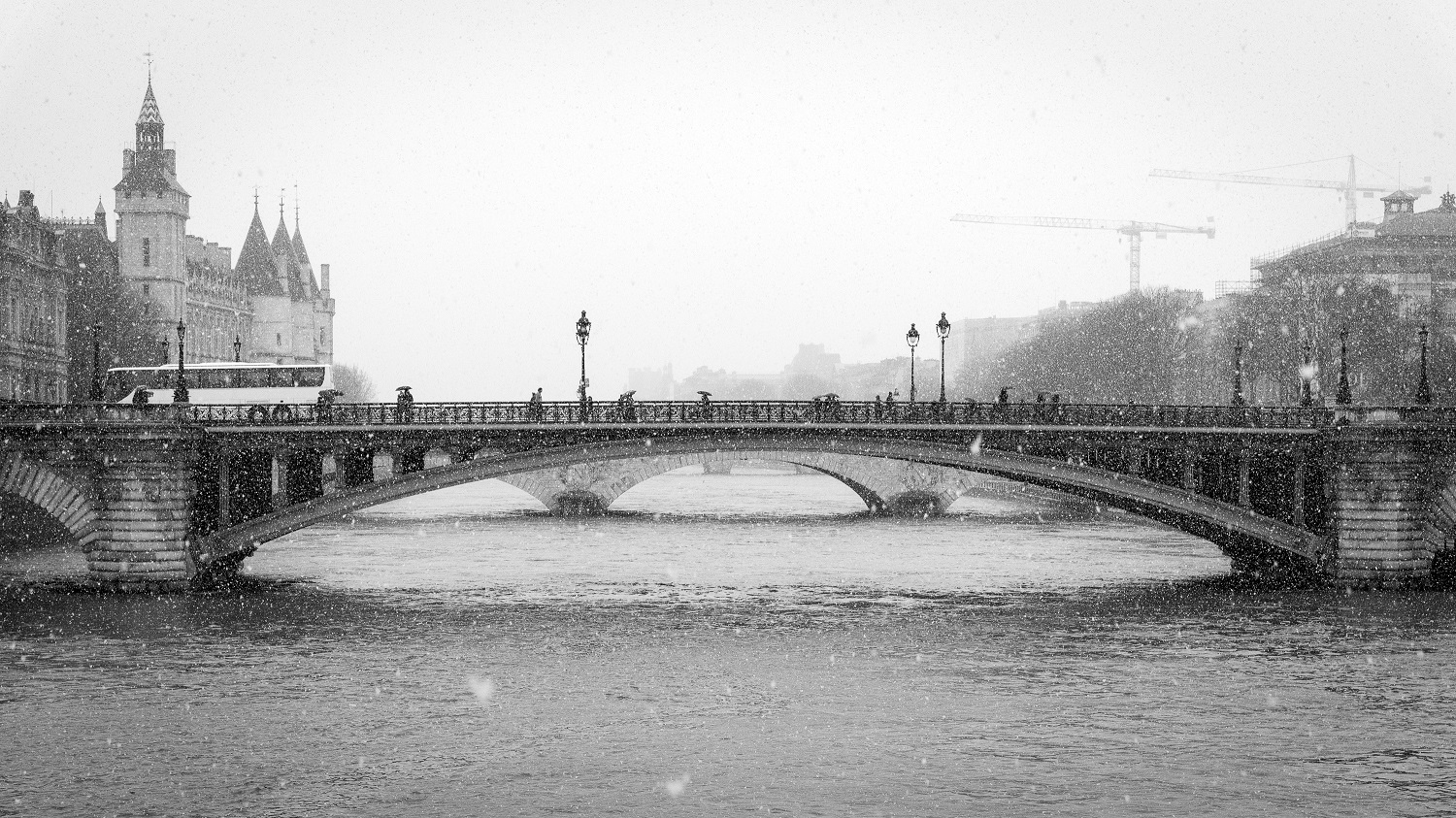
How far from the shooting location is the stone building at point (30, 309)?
78.6 meters

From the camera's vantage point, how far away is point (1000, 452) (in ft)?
149

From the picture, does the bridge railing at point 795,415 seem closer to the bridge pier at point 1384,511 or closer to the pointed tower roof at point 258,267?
the bridge pier at point 1384,511

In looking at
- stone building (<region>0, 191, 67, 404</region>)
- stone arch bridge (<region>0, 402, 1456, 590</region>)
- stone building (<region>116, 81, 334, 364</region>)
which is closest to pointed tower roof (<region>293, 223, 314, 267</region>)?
stone building (<region>116, 81, 334, 364</region>)

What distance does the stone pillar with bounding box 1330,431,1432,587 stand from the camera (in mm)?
44875

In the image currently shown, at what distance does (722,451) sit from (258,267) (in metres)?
93.1

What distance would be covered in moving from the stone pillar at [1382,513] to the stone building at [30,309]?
175ft

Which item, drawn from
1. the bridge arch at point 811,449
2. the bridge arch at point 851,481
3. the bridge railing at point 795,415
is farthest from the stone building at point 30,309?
the bridge railing at point 795,415

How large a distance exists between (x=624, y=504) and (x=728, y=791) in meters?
62.3

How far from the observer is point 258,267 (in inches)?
5231

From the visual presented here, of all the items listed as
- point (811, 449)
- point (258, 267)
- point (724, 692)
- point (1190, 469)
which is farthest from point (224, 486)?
point (258, 267)

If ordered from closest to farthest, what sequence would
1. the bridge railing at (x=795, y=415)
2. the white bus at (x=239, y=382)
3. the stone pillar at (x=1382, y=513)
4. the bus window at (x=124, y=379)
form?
the stone pillar at (x=1382, y=513) → the bridge railing at (x=795, y=415) → the white bus at (x=239, y=382) → the bus window at (x=124, y=379)

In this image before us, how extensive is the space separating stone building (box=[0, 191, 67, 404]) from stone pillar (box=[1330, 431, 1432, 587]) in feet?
175

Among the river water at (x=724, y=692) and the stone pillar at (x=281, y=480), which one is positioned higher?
the stone pillar at (x=281, y=480)

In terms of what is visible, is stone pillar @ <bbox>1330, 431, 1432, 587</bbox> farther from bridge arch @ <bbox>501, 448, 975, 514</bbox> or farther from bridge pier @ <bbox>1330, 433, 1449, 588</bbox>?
bridge arch @ <bbox>501, 448, 975, 514</bbox>
